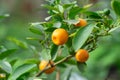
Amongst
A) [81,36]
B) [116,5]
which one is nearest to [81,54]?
[81,36]

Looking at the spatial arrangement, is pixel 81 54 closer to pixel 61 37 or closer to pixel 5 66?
pixel 61 37

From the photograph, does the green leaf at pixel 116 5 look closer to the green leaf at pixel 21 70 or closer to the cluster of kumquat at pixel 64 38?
the cluster of kumquat at pixel 64 38

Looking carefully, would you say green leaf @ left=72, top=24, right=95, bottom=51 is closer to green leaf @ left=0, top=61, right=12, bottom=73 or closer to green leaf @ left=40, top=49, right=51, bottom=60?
green leaf @ left=40, top=49, right=51, bottom=60

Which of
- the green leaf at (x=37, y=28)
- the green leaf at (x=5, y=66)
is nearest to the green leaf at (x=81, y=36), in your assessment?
the green leaf at (x=37, y=28)

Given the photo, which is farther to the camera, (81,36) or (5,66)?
(5,66)

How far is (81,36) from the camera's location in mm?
974

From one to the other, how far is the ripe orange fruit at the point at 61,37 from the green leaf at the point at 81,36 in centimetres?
3

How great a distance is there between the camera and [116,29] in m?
0.97

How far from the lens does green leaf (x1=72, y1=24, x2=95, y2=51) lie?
962mm

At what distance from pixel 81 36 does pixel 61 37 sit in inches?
2.0

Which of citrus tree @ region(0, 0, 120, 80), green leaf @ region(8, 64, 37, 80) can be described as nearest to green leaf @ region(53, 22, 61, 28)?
citrus tree @ region(0, 0, 120, 80)

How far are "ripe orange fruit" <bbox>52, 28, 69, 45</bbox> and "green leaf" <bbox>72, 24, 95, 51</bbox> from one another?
3 cm

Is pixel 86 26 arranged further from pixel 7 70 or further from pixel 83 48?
pixel 7 70

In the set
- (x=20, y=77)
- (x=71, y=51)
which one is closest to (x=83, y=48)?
(x=71, y=51)
